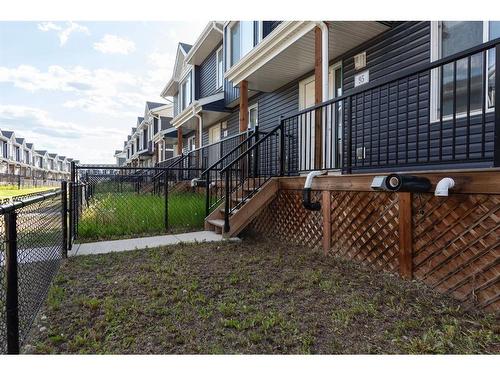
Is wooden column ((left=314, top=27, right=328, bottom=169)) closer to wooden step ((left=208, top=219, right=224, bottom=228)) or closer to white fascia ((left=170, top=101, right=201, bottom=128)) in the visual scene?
wooden step ((left=208, top=219, right=224, bottom=228))

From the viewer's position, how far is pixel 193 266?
3566mm

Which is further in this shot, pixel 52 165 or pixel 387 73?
pixel 52 165

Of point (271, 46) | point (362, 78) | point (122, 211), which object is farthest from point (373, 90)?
point (122, 211)

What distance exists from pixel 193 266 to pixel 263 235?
186 centimetres

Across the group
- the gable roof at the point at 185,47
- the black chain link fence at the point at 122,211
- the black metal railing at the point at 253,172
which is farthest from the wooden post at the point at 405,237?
the gable roof at the point at 185,47

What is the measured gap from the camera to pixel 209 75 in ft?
42.5

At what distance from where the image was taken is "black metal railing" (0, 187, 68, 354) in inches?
68.6

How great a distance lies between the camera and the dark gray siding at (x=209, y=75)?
12.4 m

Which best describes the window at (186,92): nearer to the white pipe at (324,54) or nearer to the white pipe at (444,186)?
the white pipe at (324,54)

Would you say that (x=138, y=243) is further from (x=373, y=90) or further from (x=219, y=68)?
(x=219, y=68)

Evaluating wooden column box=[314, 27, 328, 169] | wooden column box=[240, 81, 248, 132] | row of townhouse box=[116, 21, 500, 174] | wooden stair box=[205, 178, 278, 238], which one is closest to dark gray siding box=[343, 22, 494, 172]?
row of townhouse box=[116, 21, 500, 174]

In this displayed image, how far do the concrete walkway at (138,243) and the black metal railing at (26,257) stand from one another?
17.5 inches

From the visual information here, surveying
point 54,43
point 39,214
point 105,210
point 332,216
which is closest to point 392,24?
point 332,216
